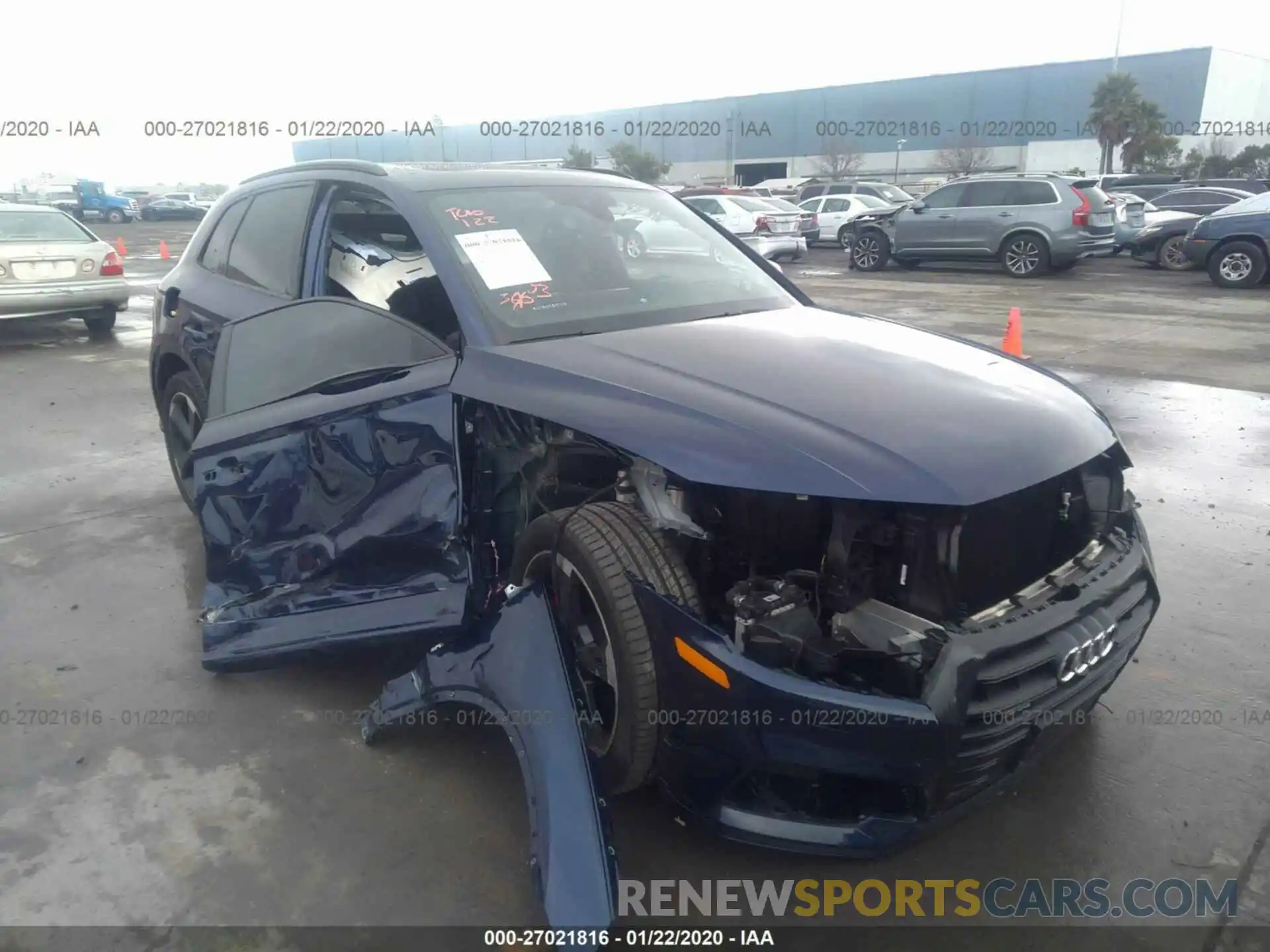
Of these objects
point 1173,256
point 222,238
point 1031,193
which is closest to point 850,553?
point 222,238

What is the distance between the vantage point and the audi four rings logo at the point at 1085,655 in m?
2.28

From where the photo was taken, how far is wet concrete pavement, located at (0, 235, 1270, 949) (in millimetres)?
2486

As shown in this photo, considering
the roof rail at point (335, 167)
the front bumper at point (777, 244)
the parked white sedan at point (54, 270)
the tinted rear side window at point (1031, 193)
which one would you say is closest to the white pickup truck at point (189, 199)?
the front bumper at point (777, 244)

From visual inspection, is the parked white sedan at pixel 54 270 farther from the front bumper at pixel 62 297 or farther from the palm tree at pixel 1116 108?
the palm tree at pixel 1116 108

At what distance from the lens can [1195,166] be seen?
4825cm

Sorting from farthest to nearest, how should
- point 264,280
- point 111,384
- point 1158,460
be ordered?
point 111,384, point 1158,460, point 264,280

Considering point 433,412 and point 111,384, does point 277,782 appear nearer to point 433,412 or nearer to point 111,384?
point 433,412

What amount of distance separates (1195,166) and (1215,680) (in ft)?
180

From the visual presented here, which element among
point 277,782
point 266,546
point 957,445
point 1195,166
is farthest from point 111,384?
point 1195,166

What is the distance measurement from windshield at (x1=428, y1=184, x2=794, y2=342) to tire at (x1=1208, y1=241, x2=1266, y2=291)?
12.9 m

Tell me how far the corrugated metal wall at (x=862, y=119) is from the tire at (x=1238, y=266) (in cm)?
4134

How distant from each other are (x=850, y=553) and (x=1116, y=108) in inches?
2129

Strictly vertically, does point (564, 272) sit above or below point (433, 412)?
above

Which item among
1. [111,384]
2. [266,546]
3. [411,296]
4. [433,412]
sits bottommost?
[111,384]
